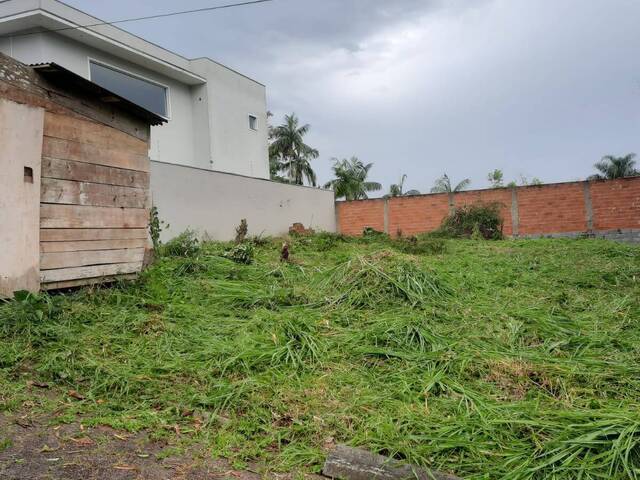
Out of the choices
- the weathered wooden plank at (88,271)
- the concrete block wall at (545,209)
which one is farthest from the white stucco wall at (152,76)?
the concrete block wall at (545,209)

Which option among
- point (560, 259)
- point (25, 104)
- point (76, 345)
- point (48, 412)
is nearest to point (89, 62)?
point (25, 104)

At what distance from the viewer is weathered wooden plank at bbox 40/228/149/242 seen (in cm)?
424

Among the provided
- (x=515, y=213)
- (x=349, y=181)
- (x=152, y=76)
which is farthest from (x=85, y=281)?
(x=349, y=181)

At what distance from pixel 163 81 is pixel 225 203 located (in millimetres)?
4087

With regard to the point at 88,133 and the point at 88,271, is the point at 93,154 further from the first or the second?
the point at 88,271

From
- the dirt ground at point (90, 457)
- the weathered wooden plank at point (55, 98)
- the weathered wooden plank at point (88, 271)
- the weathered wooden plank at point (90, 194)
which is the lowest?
the dirt ground at point (90, 457)

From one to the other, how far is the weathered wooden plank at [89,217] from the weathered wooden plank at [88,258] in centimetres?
27

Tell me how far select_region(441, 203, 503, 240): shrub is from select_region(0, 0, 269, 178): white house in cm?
648

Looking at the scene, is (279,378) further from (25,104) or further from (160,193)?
(160,193)

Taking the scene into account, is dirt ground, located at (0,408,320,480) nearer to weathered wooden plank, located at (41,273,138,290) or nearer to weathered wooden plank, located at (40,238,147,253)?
weathered wooden plank, located at (41,273,138,290)

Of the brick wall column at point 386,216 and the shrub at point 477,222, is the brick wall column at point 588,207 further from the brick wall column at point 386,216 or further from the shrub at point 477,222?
the brick wall column at point 386,216

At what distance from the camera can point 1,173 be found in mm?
3863

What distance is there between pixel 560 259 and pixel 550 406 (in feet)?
18.6

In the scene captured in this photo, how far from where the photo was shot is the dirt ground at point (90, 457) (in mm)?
2113
